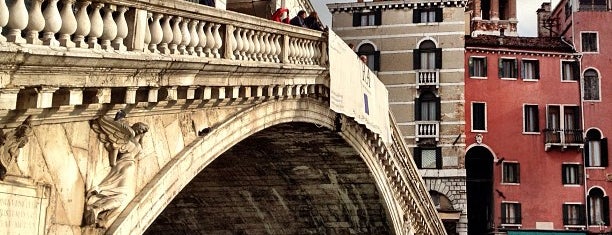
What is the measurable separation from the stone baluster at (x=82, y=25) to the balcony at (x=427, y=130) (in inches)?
894

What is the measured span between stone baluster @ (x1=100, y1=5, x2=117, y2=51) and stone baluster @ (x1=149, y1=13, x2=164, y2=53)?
0.60 m

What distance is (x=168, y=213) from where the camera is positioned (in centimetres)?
1908

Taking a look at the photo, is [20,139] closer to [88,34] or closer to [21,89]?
[21,89]

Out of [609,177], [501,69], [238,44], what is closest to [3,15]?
[238,44]

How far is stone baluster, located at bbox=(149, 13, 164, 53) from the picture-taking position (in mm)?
6658

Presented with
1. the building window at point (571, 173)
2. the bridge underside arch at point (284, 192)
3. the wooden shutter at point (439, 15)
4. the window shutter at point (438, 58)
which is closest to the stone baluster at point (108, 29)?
the bridge underside arch at point (284, 192)

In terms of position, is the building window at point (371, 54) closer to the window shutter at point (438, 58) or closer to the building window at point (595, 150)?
the window shutter at point (438, 58)

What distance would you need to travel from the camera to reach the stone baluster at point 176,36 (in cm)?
697

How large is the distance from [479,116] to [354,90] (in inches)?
634

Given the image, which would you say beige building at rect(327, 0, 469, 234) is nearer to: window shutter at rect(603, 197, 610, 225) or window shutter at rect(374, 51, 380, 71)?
window shutter at rect(374, 51, 380, 71)

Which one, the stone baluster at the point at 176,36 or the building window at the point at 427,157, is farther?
the building window at the point at 427,157

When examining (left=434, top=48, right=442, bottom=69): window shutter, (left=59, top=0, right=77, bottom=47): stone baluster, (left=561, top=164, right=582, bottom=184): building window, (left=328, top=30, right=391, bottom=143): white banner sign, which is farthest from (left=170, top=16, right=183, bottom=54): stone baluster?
(left=561, top=164, right=582, bottom=184): building window

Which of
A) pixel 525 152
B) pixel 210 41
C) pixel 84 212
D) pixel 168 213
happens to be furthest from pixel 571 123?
pixel 84 212

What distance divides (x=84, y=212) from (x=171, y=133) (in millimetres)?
1527
